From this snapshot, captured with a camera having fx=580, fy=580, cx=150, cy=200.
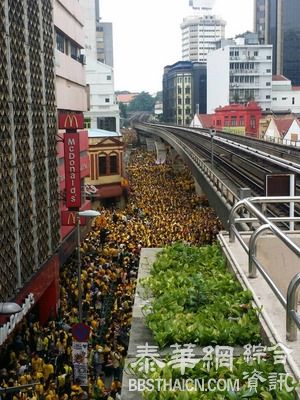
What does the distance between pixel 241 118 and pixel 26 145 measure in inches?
2889

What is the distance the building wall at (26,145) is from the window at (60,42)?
21.6ft

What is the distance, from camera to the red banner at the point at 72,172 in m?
21.6

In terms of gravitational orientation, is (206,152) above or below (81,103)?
below

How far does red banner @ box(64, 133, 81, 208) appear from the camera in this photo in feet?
71.0

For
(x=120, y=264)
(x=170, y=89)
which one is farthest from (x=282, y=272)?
(x=170, y=89)

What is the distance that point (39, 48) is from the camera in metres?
18.9

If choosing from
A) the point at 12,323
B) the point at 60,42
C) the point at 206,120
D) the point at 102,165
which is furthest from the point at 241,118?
the point at 12,323

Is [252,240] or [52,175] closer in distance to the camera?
[252,240]

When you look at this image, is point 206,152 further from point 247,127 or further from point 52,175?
point 247,127

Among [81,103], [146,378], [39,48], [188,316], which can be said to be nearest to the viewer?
[146,378]

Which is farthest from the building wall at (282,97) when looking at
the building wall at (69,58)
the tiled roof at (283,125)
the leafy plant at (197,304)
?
the leafy plant at (197,304)

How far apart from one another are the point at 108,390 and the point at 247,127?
254ft

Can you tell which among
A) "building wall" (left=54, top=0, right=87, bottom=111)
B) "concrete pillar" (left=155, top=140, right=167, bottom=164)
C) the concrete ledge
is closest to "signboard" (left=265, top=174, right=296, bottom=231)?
the concrete ledge

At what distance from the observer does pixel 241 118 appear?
8762 centimetres
